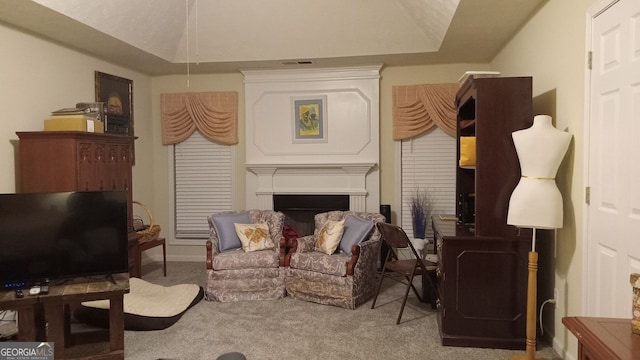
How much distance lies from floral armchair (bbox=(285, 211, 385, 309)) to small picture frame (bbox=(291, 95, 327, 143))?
1390 mm

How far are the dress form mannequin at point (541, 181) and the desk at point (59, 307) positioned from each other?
104 inches

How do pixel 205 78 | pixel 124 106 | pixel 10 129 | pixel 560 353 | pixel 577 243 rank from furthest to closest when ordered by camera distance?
pixel 205 78 < pixel 124 106 < pixel 10 129 < pixel 560 353 < pixel 577 243

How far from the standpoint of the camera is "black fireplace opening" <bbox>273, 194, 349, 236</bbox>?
18.4 ft

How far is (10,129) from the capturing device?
3.79m

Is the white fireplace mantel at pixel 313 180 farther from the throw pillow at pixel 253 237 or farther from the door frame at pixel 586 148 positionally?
the door frame at pixel 586 148

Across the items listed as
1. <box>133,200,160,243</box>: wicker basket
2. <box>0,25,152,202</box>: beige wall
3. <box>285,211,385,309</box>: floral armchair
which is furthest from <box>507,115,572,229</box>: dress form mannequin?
<box>0,25,152,202</box>: beige wall

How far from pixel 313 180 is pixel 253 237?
1376 mm

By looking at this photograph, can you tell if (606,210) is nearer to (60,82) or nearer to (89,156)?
(89,156)

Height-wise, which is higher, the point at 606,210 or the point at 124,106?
the point at 124,106

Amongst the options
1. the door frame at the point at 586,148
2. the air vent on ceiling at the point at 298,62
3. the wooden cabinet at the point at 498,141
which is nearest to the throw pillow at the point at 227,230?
the air vent on ceiling at the point at 298,62

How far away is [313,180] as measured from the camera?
18.4ft

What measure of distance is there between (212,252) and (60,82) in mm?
2274

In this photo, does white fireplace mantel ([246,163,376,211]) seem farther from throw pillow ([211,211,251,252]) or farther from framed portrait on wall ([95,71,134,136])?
framed portrait on wall ([95,71,134,136])

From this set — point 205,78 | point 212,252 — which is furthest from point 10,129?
point 205,78
